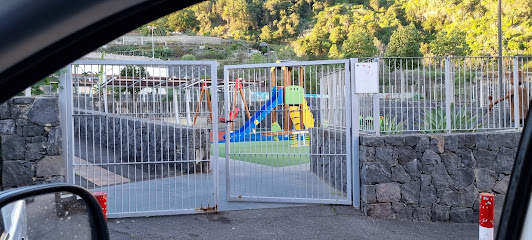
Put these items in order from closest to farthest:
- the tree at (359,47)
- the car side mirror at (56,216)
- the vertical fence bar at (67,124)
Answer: the car side mirror at (56,216), the vertical fence bar at (67,124), the tree at (359,47)

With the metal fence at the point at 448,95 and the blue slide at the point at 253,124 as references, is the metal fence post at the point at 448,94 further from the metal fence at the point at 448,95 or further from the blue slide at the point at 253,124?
the blue slide at the point at 253,124

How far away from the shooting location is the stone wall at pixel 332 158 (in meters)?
8.09

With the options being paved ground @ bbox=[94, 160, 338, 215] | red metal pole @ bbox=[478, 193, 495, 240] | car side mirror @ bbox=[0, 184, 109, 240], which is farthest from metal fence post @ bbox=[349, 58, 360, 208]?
car side mirror @ bbox=[0, 184, 109, 240]

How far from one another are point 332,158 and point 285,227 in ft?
6.74

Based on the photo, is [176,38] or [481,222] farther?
[176,38]

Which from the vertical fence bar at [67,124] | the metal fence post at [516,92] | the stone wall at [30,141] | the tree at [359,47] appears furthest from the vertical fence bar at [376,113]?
the tree at [359,47]

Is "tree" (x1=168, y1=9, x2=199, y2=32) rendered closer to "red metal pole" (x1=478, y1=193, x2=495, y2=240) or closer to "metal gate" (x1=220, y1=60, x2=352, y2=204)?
"metal gate" (x1=220, y1=60, x2=352, y2=204)

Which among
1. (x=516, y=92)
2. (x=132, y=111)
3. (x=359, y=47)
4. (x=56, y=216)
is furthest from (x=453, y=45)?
(x=56, y=216)

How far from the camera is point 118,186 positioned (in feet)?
29.3

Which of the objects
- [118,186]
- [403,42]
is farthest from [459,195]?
[403,42]

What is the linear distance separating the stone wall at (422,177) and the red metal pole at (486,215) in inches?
89.7

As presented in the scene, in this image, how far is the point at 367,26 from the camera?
66.5 m

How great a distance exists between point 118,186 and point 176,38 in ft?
259

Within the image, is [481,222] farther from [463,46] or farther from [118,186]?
[463,46]
